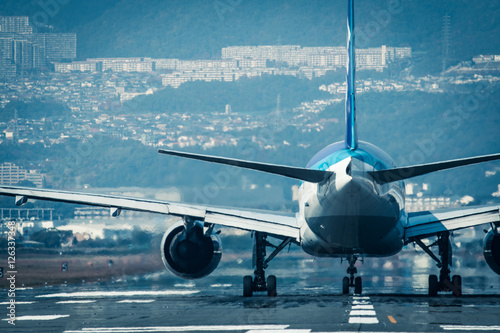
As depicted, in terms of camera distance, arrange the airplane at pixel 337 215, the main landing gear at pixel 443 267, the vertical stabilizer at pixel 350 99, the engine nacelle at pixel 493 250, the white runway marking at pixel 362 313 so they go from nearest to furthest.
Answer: the white runway marking at pixel 362 313 < the airplane at pixel 337 215 < the vertical stabilizer at pixel 350 99 < the engine nacelle at pixel 493 250 < the main landing gear at pixel 443 267

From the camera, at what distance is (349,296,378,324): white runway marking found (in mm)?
21562

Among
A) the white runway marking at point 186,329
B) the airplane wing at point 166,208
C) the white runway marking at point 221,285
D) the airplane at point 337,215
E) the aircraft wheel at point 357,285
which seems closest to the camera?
the white runway marking at point 186,329

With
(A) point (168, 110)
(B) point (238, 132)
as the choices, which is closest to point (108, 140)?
(B) point (238, 132)

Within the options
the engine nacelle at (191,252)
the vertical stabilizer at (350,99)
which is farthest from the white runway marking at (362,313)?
the engine nacelle at (191,252)

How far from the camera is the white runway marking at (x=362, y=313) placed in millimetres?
21562

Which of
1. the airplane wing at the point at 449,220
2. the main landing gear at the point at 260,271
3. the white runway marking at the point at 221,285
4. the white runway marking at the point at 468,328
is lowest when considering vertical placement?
the white runway marking at the point at 221,285

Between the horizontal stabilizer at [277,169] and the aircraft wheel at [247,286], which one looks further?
the aircraft wheel at [247,286]

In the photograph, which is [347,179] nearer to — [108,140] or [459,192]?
[459,192]

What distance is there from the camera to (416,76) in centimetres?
19888

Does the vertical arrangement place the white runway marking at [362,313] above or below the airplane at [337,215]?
below

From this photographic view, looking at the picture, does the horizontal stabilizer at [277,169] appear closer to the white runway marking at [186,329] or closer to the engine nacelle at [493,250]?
→ the white runway marking at [186,329]

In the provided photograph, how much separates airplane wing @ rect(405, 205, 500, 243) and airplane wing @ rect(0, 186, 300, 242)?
4.31 m

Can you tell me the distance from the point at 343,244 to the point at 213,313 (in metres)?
5.91

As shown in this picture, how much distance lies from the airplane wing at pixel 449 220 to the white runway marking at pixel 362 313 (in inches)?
141
